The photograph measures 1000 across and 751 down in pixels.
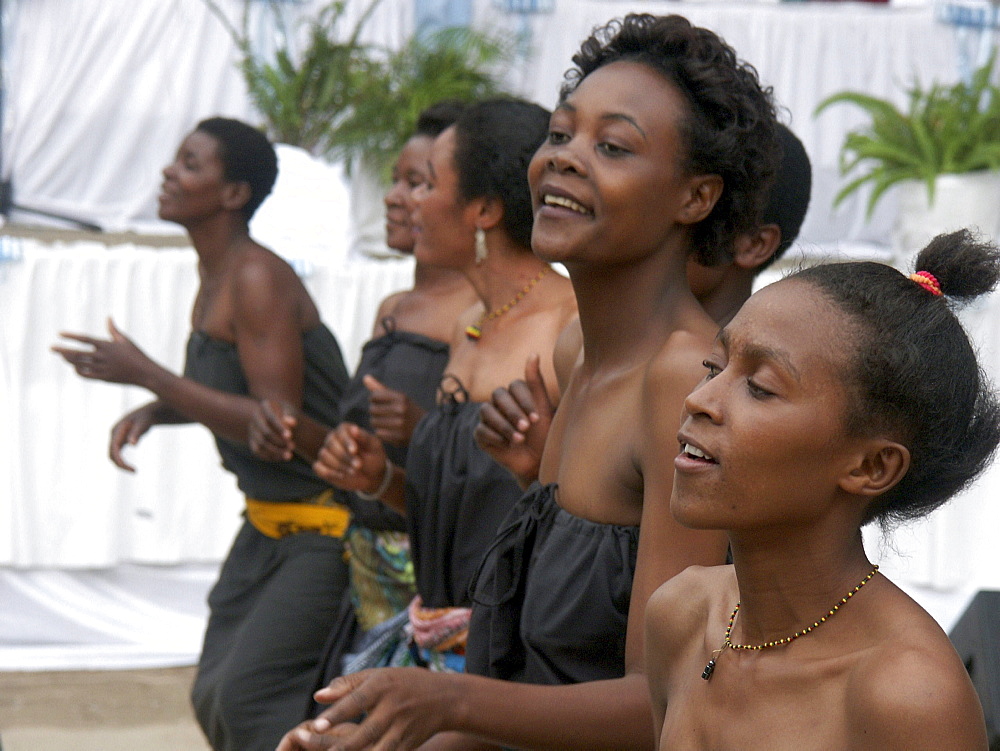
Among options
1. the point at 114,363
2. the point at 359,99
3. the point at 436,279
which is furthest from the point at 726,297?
the point at 359,99

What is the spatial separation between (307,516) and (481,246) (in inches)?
44.3

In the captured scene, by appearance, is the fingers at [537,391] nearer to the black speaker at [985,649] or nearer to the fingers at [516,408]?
the fingers at [516,408]

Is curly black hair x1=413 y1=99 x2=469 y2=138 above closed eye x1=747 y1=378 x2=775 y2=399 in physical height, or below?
above

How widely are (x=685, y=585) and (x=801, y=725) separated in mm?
278

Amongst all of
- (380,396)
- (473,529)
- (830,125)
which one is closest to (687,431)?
(473,529)

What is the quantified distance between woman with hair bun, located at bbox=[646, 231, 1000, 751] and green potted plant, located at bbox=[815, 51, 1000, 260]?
11.4ft

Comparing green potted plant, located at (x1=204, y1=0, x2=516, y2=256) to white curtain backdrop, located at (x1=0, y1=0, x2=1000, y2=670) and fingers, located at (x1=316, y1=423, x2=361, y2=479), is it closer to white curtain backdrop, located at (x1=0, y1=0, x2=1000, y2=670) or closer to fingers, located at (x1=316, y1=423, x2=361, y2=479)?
white curtain backdrop, located at (x1=0, y1=0, x2=1000, y2=670)

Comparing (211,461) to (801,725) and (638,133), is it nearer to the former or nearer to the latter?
(638,133)

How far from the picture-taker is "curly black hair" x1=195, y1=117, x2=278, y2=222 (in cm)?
388

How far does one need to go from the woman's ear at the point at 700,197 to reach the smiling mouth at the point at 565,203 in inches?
5.2

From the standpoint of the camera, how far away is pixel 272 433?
3.15 m

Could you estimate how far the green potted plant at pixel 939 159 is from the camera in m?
4.73

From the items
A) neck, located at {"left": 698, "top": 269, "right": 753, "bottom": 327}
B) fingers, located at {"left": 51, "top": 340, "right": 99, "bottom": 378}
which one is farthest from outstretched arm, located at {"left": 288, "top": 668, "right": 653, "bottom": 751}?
fingers, located at {"left": 51, "top": 340, "right": 99, "bottom": 378}

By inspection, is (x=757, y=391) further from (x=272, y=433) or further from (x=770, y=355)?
(x=272, y=433)
